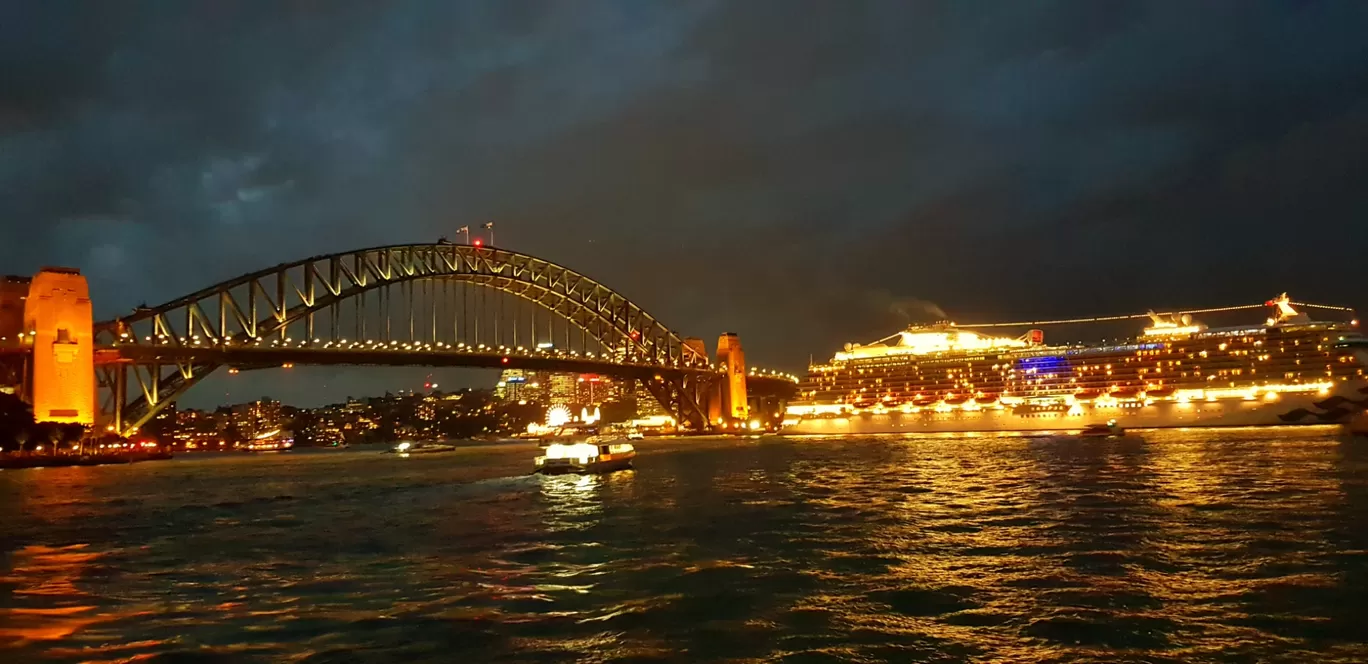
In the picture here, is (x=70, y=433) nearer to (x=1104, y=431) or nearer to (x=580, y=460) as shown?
(x=580, y=460)

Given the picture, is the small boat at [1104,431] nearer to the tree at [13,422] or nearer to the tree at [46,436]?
the tree at [46,436]

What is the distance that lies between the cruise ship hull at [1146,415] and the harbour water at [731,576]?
148 ft

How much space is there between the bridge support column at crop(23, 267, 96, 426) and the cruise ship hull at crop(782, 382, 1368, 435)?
59.1 metres

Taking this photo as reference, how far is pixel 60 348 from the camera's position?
190ft


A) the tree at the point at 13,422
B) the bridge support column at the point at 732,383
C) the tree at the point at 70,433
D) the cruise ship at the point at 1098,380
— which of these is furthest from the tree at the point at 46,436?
the bridge support column at the point at 732,383

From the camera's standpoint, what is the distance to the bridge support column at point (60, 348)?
57.2m

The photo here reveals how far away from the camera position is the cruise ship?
209 feet

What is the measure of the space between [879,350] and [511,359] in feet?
107

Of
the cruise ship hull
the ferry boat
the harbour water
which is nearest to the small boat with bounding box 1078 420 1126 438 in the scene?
the cruise ship hull

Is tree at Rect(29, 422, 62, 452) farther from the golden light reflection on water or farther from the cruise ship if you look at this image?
the cruise ship

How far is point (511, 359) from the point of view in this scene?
7569 cm

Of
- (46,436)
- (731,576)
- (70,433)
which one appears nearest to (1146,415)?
(731,576)

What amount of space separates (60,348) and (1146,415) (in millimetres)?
72670

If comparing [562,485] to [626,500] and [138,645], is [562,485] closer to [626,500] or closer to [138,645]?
[626,500]
